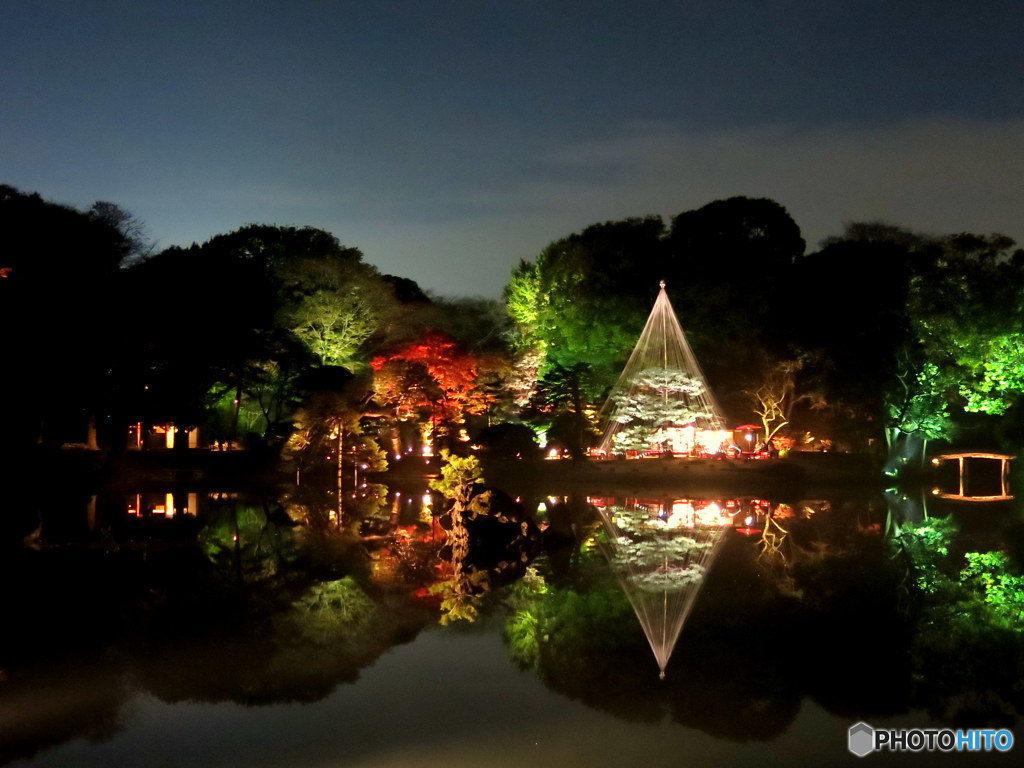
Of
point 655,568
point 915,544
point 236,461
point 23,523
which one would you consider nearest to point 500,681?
Result: point 655,568

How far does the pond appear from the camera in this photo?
22.1 ft

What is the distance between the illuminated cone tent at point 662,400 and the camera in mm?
34875

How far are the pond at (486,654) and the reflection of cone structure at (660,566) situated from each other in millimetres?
70

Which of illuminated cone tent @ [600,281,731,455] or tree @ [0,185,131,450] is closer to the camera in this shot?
tree @ [0,185,131,450]

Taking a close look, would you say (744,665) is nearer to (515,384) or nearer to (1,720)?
(1,720)

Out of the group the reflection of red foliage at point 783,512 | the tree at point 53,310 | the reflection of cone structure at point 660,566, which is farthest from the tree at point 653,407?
the tree at point 53,310

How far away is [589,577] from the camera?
13.1 meters

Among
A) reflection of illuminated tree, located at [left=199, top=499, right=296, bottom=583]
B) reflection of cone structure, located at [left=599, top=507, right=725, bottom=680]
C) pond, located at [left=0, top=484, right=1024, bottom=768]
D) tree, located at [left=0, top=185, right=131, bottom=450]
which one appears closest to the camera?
pond, located at [left=0, top=484, right=1024, bottom=768]

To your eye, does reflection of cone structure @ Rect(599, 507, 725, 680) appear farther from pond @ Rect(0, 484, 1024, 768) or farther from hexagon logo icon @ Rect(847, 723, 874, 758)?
hexagon logo icon @ Rect(847, 723, 874, 758)

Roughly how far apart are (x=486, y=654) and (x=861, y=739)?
12.1ft

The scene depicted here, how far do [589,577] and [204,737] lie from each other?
6.99 m

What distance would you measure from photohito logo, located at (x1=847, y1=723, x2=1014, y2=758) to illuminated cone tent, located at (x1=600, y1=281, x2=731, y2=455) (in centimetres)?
2797

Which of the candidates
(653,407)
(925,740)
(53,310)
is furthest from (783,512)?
(53,310)

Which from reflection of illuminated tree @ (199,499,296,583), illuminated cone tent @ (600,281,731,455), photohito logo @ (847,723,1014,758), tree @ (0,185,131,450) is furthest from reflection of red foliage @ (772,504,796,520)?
tree @ (0,185,131,450)
